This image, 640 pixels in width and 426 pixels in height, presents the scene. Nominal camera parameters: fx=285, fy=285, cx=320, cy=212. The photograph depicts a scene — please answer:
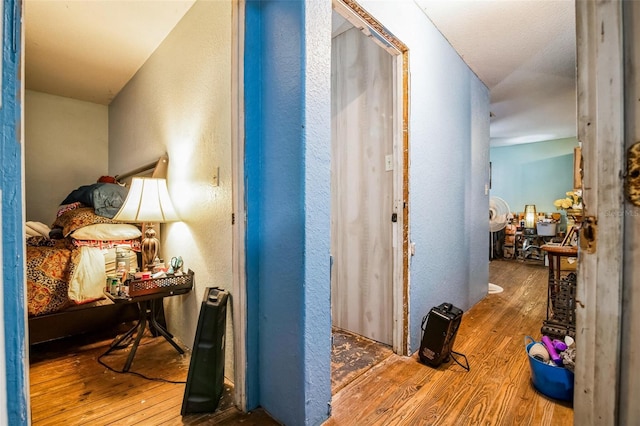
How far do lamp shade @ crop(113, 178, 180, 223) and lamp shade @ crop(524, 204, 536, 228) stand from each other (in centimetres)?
662

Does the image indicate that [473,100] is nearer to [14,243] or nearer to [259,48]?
[259,48]

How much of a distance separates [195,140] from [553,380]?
247 centimetres

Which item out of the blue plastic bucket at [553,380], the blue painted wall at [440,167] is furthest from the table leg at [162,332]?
the blue plastic bucket at [553,380]

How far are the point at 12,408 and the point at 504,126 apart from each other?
21.1 ft

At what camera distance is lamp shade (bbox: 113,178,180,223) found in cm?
191

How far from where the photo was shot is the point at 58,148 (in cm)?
362

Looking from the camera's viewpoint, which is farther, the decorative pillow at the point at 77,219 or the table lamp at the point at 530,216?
the table lamp at the point at 530,216

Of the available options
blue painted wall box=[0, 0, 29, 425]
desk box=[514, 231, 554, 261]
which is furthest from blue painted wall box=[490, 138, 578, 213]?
A: blue painted wall box=[0, 0, 29, 425]

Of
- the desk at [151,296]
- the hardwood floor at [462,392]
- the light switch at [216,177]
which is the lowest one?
the hardwood floor at [462,392]

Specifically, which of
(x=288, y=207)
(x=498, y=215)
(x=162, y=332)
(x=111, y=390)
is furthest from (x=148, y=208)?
(x=498, y=215)

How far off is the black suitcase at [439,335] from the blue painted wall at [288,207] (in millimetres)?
792

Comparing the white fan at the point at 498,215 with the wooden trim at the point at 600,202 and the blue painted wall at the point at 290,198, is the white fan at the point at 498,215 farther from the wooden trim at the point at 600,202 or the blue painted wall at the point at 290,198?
the wooden trim at the point at 600,202

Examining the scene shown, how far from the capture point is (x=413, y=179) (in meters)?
1.93

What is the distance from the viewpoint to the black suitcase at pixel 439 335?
1.72 meters
